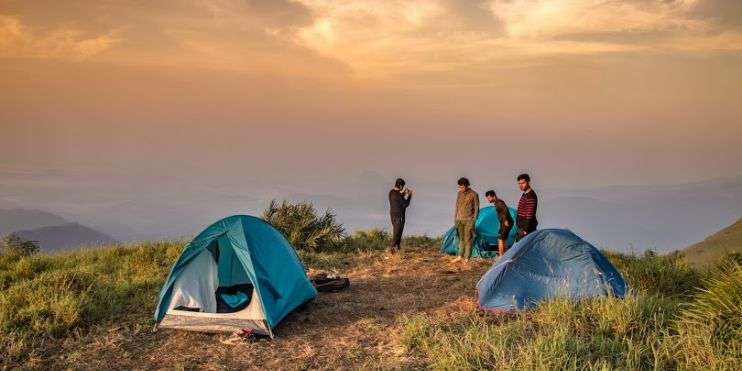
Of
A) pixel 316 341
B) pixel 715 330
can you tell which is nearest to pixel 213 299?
pixel 316 341

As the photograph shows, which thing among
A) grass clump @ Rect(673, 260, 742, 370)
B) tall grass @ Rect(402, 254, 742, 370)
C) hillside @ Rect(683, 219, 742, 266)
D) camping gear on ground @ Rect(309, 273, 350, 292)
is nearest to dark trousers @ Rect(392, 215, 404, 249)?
camping gear on ground @ Rect(309, 273, 350, 292)

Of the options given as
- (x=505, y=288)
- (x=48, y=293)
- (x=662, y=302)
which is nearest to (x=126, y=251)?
(x=48, y=293)

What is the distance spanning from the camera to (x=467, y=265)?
15.9 metres

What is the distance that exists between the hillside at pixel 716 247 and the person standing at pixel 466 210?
5.44m

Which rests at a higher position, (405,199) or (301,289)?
(405,199)

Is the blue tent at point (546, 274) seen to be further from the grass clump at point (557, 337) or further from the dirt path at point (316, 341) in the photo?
the dirt path at point (316, 341)

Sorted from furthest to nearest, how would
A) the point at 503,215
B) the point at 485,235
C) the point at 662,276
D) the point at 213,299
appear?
the point at 485,235, the point at 503,215, the point at 662,276, the point at 213,299

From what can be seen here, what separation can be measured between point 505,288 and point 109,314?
7115 mm

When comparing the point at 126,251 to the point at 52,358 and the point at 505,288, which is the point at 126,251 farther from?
the point at 505,288

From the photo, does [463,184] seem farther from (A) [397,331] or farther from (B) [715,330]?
(B) [715,330]

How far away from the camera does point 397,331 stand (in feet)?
32.1

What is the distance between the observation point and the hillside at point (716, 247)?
14.6 metres

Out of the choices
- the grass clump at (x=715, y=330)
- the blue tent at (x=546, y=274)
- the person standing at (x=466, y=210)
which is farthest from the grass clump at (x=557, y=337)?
the person standing at (x=466, y=210)

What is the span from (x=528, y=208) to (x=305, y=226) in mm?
7771
